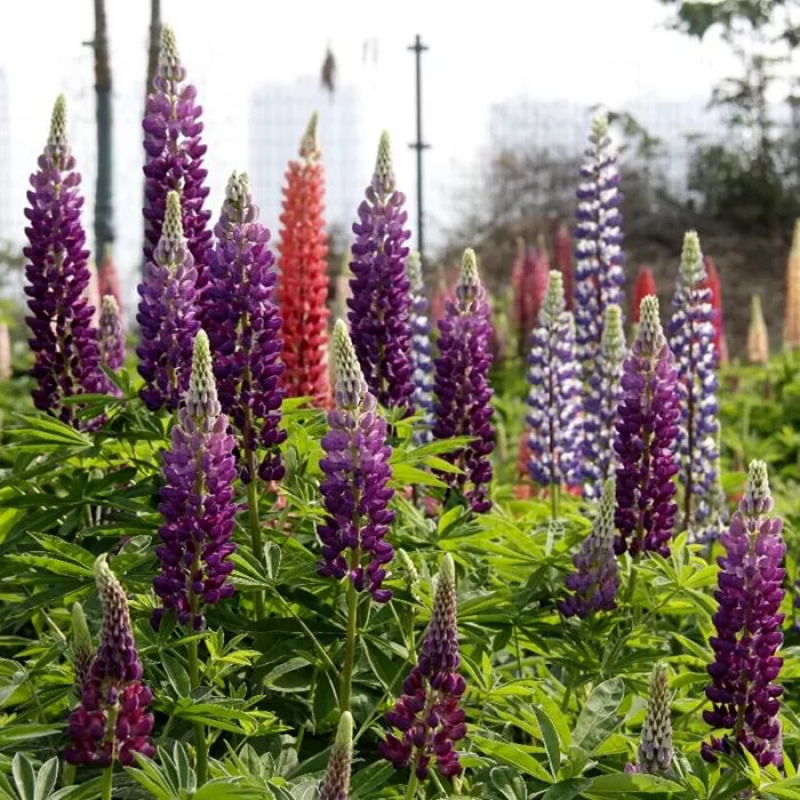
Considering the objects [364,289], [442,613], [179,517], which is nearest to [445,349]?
[364,289]

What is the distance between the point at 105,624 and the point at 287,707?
114 centimetres

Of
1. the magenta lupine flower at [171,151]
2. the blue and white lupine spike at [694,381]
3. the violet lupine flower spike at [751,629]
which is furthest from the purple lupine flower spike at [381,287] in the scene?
the violet lupine flower spike at [751,629]

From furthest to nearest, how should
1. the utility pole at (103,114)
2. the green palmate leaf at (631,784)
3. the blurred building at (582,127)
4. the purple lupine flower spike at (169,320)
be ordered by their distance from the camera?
the blurred building at (582,127)
the utility pole at (103,114)
the purple lupine flower spike at (169,320)
the green palmate leaf at (631,784)

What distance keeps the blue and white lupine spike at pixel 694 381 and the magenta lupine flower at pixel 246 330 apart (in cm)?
205

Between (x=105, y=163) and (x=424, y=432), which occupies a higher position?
(x=105, y=163)

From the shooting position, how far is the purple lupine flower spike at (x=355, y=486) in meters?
2.82

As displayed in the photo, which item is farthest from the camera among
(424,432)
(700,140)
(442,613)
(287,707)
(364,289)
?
(700,140)

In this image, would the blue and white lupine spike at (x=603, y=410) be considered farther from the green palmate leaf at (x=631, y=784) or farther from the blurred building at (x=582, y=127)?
the blurred building at (x=582, y=127)

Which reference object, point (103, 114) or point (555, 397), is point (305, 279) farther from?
point (103, 114)

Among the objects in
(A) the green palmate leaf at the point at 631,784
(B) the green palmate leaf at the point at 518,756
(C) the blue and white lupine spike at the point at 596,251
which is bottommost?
(A) the green palmate leaf at the point at 631,784

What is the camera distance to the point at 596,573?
11.4 feet

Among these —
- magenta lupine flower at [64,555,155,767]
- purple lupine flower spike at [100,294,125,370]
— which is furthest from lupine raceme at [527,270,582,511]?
magenta lupine flower at [64,555,155,767]

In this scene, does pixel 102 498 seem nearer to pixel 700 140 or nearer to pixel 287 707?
pixel 287 707

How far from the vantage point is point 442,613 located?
243cm
